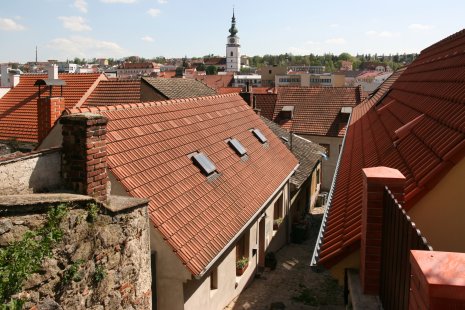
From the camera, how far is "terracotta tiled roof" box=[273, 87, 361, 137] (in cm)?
2858

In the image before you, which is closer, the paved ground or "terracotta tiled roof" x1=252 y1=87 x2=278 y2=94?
the paved ground

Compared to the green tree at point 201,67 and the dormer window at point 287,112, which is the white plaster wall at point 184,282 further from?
the green tree at point 201,67

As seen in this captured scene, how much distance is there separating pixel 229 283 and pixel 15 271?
699 cm

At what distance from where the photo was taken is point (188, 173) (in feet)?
35.5

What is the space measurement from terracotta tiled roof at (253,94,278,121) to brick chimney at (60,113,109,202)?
25.2m

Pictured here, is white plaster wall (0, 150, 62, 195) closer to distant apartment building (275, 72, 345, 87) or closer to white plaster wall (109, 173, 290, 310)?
white plaster wall (109, 173, 290, 310)

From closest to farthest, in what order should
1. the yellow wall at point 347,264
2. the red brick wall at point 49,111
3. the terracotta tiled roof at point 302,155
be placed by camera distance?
the yellow wall at point 347,264 → the red brick wall at point 49,111 → the terracotta tiled roof at point 302,155

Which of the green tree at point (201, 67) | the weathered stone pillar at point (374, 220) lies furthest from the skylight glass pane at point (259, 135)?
the green tree at point (201, 67)

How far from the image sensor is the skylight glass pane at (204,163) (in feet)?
37.5

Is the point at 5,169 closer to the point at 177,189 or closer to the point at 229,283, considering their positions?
the point at 177,189

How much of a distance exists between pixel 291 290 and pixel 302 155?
9763 millimetres

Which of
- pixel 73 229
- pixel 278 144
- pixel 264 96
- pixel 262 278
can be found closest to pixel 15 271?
pixel 73 229

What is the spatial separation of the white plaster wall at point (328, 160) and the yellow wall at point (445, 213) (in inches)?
923

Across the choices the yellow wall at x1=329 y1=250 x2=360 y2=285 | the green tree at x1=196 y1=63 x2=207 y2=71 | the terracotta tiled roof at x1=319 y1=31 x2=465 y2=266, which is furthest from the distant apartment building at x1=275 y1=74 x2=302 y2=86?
the yellow wall at x1=329 y1=250 x2=360 y2=285
